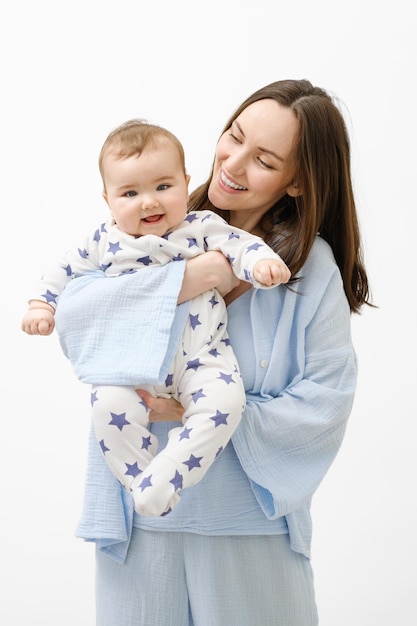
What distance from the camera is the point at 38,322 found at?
193cm

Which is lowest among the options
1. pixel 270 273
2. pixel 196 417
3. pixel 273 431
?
pixel 273 431

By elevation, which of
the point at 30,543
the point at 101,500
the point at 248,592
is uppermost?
the point at 101,500

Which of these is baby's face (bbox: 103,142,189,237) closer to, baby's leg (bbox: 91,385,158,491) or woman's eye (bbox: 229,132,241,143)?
woman's eye (bbox: 229,132,241,143)

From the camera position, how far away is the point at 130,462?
5.92 ft

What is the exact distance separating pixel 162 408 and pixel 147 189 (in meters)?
0.42

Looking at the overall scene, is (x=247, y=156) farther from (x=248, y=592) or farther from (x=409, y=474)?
(x=409, y=474)

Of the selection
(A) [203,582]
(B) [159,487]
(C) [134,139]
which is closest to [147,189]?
(C) [134,139]

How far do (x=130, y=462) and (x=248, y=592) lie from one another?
1.38 ft

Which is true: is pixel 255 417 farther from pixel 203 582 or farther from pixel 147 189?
pixel 147 189

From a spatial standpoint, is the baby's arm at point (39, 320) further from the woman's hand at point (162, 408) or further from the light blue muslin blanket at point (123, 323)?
the woman's hand at point (162, 408)

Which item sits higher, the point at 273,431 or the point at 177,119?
the point at 177,119

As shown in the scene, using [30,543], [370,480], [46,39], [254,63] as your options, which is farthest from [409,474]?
[46,39]

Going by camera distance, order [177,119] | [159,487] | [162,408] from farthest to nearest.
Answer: [177,119]
[162,408]
[159,487]

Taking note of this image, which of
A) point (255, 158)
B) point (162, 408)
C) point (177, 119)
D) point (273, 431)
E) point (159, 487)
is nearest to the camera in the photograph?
point (159, 487)
